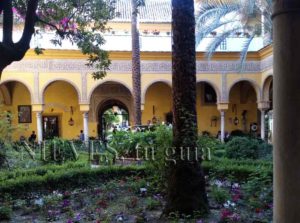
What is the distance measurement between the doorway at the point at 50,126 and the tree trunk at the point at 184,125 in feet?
67.4

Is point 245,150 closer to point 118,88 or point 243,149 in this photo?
point 243,149

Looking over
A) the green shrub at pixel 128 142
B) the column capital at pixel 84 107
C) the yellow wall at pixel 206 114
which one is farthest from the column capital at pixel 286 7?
the yellow wall at pixel 206 114

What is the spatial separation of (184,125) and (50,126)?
20.8m

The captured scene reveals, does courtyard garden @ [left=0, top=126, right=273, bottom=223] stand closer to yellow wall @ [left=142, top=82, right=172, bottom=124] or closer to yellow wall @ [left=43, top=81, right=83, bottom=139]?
yellow wall @ [left=43, top=81, right=83, bottom=139]

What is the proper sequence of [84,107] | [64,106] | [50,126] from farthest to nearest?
1. [50,126]
2. [64,106]
3. [84,107]

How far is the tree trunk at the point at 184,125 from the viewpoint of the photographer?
206 inches

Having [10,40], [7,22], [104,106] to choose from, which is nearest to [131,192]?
[10,40]

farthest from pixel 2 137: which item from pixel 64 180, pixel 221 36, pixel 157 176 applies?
pixel 221 36

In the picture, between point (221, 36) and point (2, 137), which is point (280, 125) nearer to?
→ point (2, 137)

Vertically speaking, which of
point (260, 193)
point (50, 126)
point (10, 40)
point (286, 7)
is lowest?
point (260, 193)

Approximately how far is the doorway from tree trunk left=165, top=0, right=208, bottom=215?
20534mm

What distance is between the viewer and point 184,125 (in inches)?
207

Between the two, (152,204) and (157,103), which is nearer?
(152,204)

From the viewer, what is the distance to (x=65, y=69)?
21.4 metres
